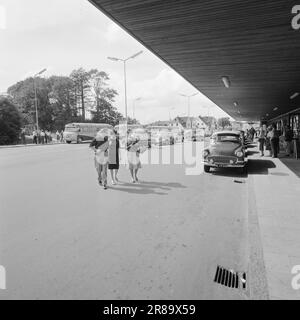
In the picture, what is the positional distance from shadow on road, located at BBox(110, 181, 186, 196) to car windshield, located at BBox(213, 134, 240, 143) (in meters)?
4.47

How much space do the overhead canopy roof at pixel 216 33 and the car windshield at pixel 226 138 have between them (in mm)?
3004

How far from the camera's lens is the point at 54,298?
2.97 metres

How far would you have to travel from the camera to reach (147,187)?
344 inches

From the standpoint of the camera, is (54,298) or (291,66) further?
(291,66)

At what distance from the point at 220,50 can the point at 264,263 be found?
18.9ft

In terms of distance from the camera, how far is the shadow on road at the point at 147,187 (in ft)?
26.9

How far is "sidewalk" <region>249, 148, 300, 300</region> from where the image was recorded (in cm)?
311

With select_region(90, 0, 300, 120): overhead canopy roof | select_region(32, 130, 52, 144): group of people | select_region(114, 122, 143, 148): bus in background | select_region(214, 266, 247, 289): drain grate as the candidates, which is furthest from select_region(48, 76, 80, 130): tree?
select_region(214, 266, 247, 289): drain grate

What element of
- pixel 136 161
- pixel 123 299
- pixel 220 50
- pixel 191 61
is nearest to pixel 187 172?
pixel 136 161

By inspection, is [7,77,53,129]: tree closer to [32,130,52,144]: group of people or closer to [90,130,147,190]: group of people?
[32,130,52,144]: group of people

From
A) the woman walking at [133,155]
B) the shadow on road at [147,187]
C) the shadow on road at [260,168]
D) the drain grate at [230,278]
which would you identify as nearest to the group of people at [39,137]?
the woman walking at [133,155]

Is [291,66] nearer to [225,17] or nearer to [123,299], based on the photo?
[225,17]

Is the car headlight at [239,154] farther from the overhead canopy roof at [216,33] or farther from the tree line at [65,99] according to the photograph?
the tree line at [65,99]
